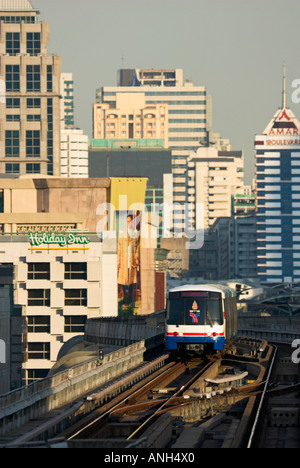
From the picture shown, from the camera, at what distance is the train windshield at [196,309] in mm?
43812

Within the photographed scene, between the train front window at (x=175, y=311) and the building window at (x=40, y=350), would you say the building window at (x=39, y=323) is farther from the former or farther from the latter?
the train front window at (x=175, y=311)

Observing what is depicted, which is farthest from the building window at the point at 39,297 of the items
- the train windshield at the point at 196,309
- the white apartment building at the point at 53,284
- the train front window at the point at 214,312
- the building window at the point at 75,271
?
the train front window at the point at 214,312

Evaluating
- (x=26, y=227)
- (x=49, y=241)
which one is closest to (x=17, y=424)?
(x=49, y=241)

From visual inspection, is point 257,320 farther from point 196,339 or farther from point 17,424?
point 17,424

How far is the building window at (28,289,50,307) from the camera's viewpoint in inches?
5002

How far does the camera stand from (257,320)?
305 feet

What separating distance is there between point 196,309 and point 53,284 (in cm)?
8435

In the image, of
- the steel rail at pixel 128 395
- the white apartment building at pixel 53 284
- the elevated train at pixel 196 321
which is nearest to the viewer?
the steel rail at pixel 128 395

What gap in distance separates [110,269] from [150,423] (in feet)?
347

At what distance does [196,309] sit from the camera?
4381 centimetres

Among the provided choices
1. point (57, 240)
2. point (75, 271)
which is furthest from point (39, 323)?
point (57, 240)

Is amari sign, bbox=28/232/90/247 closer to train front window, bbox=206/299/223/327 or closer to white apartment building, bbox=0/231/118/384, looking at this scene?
white apartment building, bbox=0/231/118/384

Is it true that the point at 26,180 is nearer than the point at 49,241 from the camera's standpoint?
No

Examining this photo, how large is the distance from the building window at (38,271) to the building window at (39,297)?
162 centimetres
